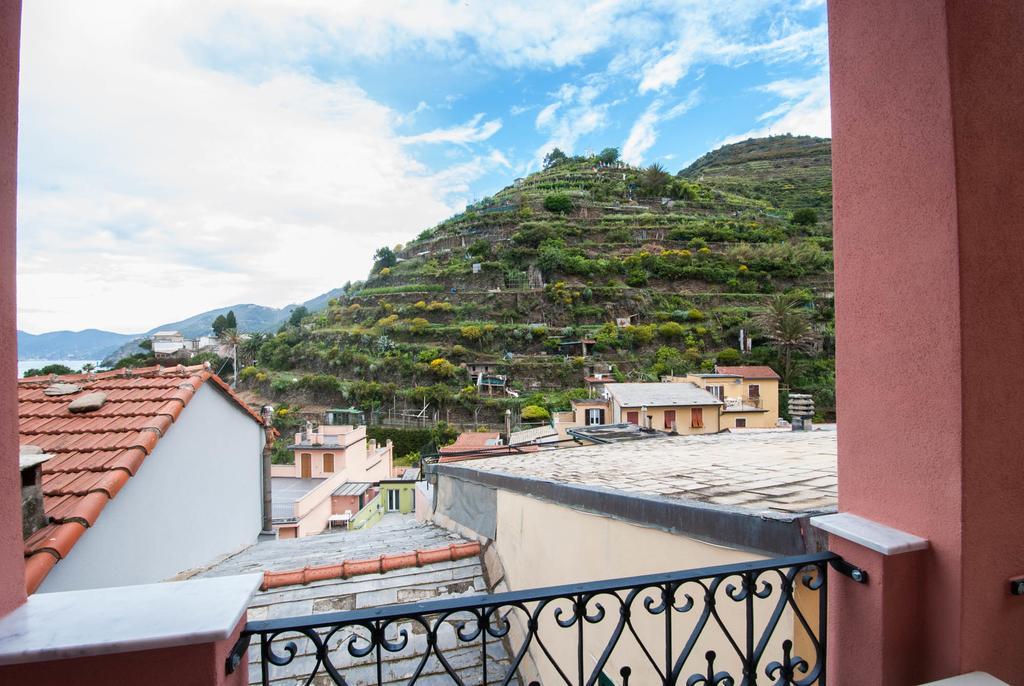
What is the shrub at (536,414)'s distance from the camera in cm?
2575

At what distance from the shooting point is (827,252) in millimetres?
36688

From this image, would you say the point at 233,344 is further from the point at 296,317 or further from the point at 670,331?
the point at 670,331

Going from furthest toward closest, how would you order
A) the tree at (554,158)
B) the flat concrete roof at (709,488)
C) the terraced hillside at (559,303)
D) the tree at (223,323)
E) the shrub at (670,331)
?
the tree at (554,158), the tree at (223,323), the shrub at (670,331), the terraced hillside at (559,303), the flat concrete roof at (709,488)

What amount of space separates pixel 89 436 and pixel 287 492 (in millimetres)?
14317

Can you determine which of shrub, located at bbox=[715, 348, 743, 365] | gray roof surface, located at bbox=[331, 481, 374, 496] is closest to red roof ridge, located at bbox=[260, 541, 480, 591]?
gray roof surface, located at bbox=[331, 481, 374, 496]

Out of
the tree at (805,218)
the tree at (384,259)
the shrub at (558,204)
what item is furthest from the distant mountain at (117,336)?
the tree at (805,218)

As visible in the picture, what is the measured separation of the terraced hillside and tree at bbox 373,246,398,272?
145 mm

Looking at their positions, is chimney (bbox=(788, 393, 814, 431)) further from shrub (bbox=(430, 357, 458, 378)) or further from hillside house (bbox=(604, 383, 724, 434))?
shrub (bbox=(430, 357, 458, 378))

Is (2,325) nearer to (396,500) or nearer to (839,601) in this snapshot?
(839,601)

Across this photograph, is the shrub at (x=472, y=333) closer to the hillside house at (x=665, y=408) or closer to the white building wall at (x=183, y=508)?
the hillside house at (x=665, y=408)

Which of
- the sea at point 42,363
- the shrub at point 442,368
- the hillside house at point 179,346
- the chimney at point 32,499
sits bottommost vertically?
the shrub at point 442,368

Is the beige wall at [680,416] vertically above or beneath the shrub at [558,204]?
beneath

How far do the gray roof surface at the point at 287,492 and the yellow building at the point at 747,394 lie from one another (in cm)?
1687

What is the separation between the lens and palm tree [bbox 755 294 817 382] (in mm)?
27547
